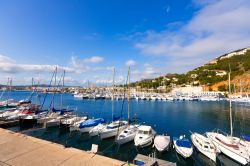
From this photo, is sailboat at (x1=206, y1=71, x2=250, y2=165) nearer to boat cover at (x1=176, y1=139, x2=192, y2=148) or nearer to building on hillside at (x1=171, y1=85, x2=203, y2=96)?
boat cover at (x1=176, y1=139, x2=192, y2=148)

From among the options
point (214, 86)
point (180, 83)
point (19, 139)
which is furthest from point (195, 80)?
point (19, 139)

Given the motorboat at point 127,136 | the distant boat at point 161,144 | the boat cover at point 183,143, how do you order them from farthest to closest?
the motorboat at point 127,136, the distant boat at point 161,144, the boat cover at point 183,143

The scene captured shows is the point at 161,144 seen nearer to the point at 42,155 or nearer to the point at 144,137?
the point at 144,137

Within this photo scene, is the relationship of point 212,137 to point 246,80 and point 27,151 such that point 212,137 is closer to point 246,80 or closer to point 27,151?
point 27,151

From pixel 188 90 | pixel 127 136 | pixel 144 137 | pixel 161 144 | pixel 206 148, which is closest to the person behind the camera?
pixel 206 148

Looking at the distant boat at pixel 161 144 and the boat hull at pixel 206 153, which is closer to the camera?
the boat hull at pixel 206 153

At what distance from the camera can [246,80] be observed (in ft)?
413

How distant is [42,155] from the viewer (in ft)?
47.1

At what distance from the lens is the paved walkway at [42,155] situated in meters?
12.9

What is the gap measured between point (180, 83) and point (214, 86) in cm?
3492

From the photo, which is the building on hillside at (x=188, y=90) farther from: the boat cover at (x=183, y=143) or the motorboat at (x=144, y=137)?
the boat cover at (x=183, y=143)

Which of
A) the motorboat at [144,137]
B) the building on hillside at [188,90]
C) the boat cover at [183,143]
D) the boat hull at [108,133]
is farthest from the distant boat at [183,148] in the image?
the building on hillside at [188,90]

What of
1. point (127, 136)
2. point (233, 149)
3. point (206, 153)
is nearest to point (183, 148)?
point (206, 153)

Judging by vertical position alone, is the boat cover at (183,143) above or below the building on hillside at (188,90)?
below
